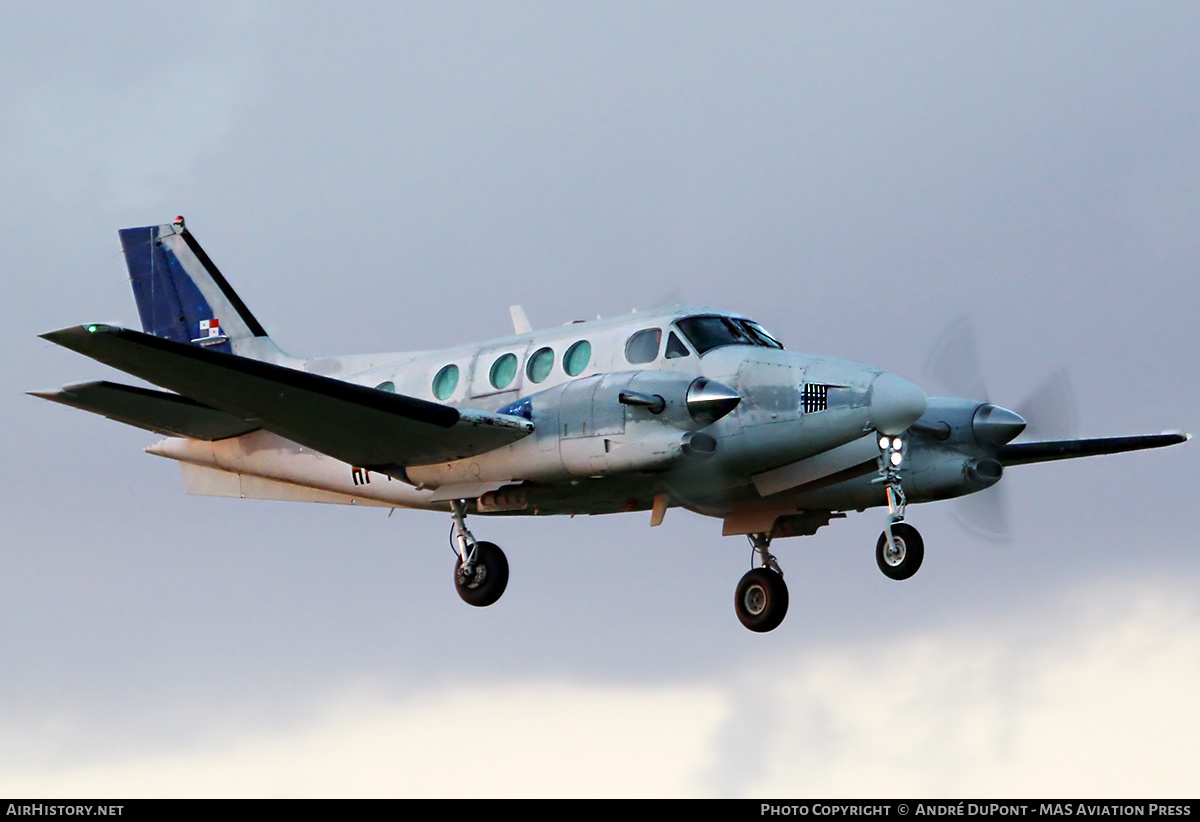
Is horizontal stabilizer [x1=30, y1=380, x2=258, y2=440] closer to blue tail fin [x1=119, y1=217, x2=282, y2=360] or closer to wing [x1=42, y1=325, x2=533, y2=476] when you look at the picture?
wing [x1=42, y1=325, x2=533, y2=476]

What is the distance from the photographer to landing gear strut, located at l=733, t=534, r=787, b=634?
81.3ft

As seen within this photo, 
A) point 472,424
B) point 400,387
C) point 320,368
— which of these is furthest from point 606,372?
point 320,368

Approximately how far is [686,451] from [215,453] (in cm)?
836

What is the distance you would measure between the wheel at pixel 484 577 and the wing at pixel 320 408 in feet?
4.62

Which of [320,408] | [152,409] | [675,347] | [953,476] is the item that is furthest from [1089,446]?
[152,409]

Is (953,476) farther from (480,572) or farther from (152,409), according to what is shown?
(152,409)

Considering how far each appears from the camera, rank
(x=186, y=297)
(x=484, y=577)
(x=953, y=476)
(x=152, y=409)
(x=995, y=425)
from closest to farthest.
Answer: (x=484, y=577) < (x=995, y=425) < (x=953, y=476) < (x=152, y=409) < (x=186, y=297)

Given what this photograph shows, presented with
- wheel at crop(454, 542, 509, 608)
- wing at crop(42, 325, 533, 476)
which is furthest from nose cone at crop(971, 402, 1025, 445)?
wheel at crop(454, 542, 509, 608)

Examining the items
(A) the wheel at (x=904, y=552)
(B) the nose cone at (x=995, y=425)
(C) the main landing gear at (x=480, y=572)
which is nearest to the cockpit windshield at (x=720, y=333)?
(A) the wheel at (x=904, y=552)

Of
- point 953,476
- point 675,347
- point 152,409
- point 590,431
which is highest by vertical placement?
point 675,347

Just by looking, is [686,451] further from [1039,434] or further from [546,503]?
[1039,434]

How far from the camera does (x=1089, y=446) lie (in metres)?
24.8

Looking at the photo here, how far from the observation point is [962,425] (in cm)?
2353

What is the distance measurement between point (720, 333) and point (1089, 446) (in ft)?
21.5
